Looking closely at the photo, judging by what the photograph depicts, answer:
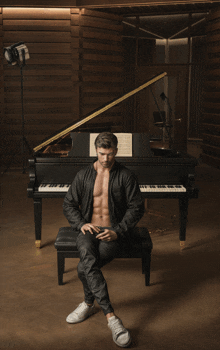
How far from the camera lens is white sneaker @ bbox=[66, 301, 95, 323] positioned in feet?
8.66

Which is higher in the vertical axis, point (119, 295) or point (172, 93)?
point (172, 93)

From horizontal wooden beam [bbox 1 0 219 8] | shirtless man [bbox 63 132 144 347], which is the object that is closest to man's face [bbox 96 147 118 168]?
shirtless man [bbox 63 132 144 347]

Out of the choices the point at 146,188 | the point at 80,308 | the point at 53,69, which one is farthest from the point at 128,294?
the point at 53,69

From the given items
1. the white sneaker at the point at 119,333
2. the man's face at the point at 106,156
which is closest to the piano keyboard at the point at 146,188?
the man's face at the point at 106,156

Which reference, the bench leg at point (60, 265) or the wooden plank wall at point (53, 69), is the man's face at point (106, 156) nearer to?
the bench leg at point (60, 265)

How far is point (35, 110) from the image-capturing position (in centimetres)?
857

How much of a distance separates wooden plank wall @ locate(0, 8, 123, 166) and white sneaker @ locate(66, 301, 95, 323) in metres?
6.20

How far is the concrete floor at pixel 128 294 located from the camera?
247 centimetres

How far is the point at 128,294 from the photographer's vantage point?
10.1ft

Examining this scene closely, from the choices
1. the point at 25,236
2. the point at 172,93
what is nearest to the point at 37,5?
the point at 172,93

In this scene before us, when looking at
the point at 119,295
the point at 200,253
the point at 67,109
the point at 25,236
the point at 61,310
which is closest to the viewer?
the point at 61,310

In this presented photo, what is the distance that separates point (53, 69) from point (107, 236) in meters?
6.50

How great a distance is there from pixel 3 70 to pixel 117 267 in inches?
242

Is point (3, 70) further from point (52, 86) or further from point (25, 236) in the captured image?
point (25, 236)
